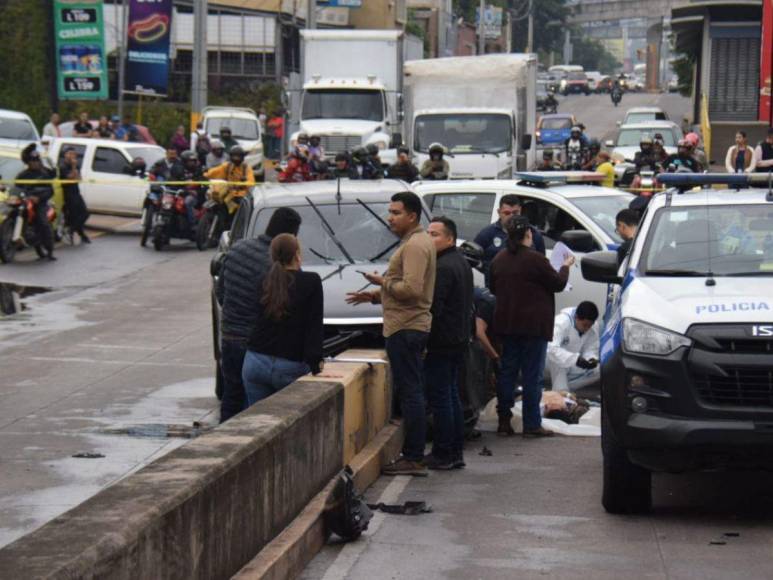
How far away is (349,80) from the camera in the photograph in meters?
39.3

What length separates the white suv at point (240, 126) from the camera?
43500 mm

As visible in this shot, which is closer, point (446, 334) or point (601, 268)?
point (601, 268)

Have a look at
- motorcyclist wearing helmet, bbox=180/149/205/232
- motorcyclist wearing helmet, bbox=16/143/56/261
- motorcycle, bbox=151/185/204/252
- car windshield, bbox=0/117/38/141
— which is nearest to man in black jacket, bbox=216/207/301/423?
motorcyclist wearing helmet, bbox=16/143/56/261

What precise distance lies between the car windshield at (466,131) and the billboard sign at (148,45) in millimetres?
10542

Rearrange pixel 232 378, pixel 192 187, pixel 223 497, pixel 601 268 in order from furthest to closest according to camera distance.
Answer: pixel 192 187 → pixel 232 378 → pixel 601 268 → pixel 223 497

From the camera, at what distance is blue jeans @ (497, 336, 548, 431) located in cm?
1242

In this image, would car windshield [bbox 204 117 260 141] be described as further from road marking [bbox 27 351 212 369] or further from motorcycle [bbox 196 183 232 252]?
road marking [bbox 27 351 212 369]

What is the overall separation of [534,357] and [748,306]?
368cm

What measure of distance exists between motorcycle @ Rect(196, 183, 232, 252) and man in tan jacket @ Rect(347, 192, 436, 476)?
56.7ft

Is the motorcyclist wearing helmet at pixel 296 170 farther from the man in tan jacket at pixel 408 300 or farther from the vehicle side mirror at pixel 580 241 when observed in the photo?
the man in tan jacket at pixel 408 300

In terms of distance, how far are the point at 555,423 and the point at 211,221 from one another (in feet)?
51.4

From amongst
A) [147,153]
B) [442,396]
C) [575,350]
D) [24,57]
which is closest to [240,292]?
[442,396]

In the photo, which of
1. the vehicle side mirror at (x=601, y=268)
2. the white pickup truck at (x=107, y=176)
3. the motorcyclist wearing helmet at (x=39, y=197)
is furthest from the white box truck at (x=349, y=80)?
the vehicle side mirror at (x=601, y=268)

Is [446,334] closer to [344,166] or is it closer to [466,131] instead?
[344,166]
